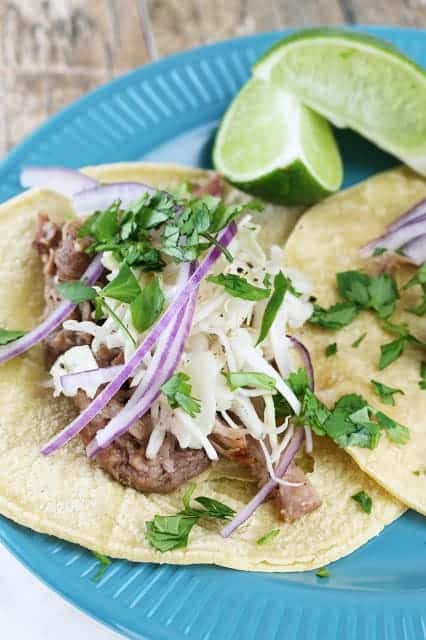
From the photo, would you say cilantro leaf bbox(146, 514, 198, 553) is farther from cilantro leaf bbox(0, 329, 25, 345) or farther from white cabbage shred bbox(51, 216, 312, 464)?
cilantro leaf bbox(0, 329, 25, 345)

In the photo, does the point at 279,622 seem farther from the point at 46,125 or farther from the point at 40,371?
the point at 46,125

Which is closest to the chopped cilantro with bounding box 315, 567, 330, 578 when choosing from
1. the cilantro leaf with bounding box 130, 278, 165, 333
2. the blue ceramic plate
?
the blue ceramic plate

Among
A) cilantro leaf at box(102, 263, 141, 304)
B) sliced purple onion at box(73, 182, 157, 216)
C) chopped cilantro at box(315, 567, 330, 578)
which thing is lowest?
chopped cilantro at box(315, 567, 330, 578)

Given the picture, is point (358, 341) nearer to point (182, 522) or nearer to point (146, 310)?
point (146, 310)

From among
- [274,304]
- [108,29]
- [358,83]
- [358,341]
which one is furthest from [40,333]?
[108,29]

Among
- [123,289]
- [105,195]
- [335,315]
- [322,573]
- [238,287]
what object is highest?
[105,195]

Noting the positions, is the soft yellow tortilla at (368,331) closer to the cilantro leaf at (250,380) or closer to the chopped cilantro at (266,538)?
the cilantro leaf at (250,380)

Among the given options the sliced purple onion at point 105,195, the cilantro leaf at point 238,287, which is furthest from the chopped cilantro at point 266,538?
the sliced purple onion at point 105,195
